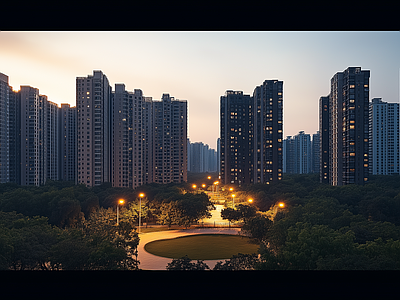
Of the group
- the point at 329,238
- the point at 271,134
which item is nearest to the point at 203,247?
the point at 329,238

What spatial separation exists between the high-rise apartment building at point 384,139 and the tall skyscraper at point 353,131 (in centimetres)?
1924

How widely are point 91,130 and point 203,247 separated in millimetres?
36145

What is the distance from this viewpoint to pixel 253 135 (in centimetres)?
6856

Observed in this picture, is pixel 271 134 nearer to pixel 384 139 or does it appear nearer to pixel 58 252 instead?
pixel 384 139

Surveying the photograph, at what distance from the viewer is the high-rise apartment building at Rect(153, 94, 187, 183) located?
2506 inches

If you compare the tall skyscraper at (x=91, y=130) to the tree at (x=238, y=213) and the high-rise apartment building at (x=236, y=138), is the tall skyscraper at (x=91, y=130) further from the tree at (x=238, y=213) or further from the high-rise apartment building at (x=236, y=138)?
the high-rise apartment building at (x=236, y=138)

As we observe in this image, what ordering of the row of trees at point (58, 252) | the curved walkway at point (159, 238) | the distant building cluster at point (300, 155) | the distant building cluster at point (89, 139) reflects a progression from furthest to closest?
1. the distant building cluster at point (300, 155)
2. the distant building cluster at point (89, 139)
3. the curved walkway at point (159, 238)
4. the row of trees at point (58, 252)

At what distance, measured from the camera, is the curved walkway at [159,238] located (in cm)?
1662

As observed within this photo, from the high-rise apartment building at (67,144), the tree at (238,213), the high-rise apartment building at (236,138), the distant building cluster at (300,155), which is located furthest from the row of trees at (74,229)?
the distant building cluster at (300,155)
